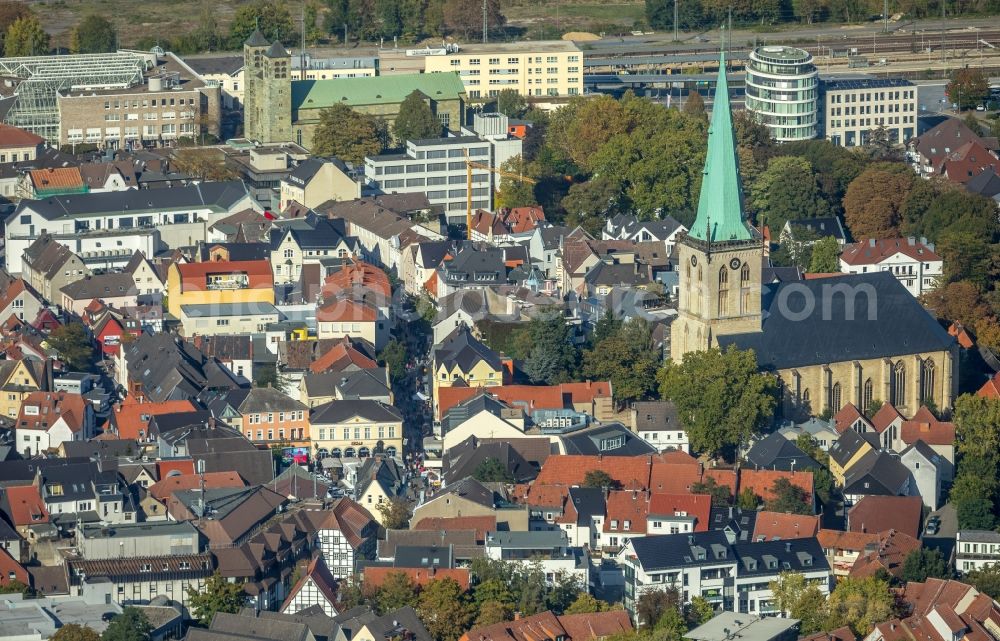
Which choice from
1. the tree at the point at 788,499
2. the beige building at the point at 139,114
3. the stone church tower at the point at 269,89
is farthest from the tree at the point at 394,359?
the beige building at the point at 139,114

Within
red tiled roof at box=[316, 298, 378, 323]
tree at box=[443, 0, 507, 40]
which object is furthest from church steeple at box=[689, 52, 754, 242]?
tree at box=[443, 0, 507, 40]

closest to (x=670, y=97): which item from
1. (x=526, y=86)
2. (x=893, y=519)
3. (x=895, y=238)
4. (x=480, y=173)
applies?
(x=526, y=86)

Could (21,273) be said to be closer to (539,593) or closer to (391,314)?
(391,314)

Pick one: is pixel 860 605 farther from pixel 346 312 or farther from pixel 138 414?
pixel 346 312

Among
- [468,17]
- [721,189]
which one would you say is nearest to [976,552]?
[721,189]

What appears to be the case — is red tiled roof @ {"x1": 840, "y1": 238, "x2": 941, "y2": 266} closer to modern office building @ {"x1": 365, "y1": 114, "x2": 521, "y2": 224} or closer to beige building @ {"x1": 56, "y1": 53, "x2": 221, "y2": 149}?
modern office building @ {"x1": 365, "y1": 114, "x2": 521, "y2": 224}
